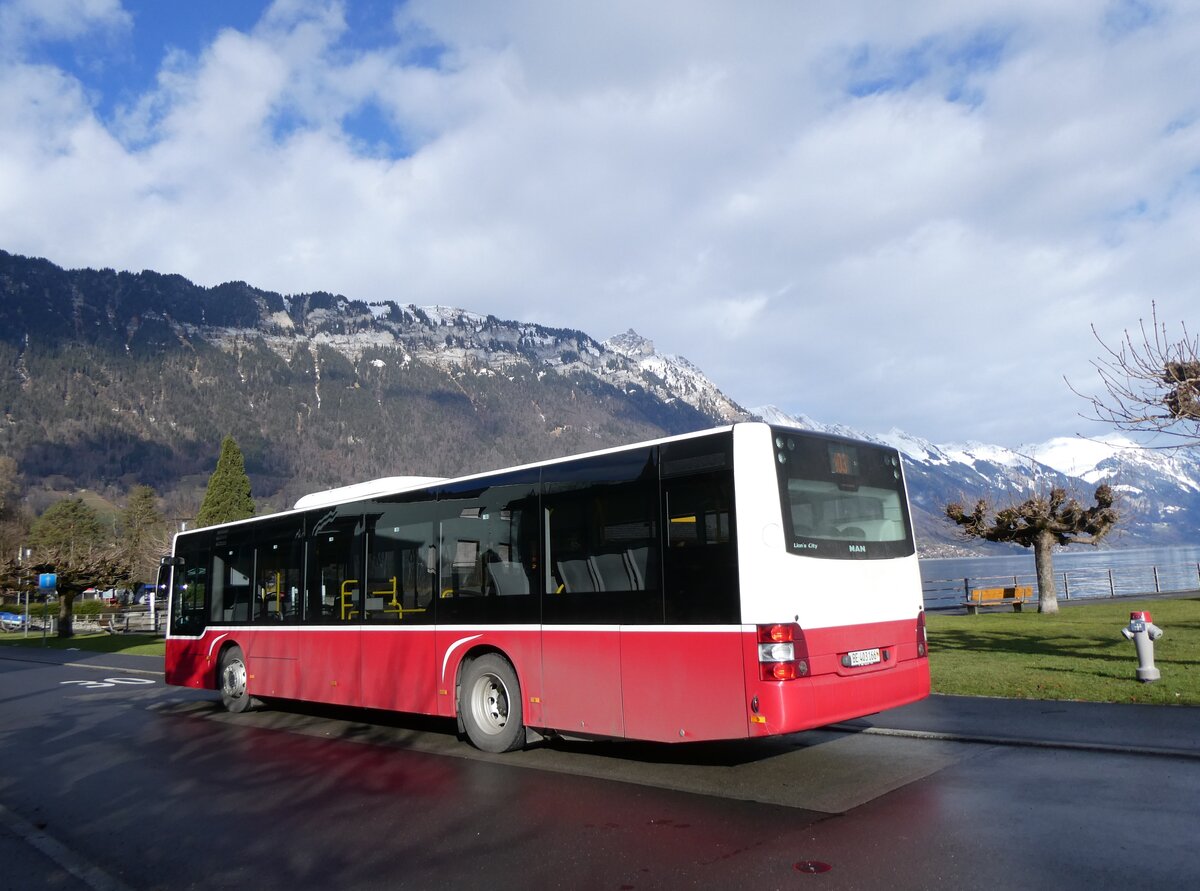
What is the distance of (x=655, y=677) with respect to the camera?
25.2ft

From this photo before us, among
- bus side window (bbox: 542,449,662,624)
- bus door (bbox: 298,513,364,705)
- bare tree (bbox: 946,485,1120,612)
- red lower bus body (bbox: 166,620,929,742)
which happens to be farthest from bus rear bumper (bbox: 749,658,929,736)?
bare tree (bbox: 946,485,1120,612)

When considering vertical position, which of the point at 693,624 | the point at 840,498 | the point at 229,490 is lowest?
the point at 693,624

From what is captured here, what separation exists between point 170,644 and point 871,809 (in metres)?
12.8

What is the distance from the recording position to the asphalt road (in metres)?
5.18

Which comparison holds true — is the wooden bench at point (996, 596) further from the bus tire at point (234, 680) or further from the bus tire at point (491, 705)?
the bus tire at point (491, 705)

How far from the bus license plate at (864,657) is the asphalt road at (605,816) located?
2.89 feet

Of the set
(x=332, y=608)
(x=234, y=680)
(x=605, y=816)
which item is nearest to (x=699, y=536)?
(x=605, y=816)

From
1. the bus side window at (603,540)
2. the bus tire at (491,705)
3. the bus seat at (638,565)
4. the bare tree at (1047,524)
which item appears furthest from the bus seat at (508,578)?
the bare tree at (1047,524)

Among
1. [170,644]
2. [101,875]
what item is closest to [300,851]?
[101,875]

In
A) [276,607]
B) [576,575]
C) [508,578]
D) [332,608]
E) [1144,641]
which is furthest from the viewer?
[276,607]

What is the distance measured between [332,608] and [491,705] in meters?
3.24

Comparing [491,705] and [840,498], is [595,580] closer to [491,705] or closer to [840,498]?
[491,705]

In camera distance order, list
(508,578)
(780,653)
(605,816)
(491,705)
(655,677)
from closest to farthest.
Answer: (605,816) → (780,653) → (655,677) → (508,578) → (491,705)

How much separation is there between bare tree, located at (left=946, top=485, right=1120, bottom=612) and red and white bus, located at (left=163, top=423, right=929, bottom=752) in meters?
21.8
